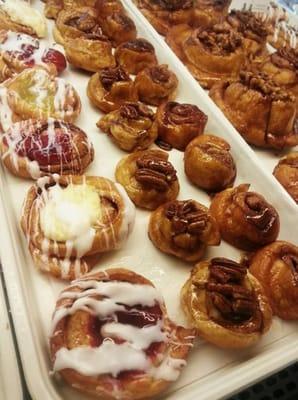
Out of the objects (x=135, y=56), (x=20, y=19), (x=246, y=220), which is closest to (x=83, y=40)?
(x=135, y=56)

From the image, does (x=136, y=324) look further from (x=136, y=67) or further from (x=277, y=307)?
(x=136, y=67)

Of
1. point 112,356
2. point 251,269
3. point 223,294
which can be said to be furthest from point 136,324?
point 251,269

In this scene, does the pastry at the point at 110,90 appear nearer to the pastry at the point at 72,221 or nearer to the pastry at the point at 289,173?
the pastry at the point at 72,221

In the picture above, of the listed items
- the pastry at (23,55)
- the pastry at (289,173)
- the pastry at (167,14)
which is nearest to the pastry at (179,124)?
the pastry at (289,173)

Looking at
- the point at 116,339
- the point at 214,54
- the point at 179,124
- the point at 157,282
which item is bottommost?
the point at 157,282

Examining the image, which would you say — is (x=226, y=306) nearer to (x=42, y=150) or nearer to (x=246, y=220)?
(x=246, y=220)

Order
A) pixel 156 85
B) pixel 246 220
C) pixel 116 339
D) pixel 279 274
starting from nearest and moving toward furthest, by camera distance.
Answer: pixel 116 339, pixel 279 274, pixel 246 220, pixel 156 85
